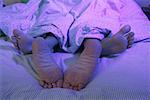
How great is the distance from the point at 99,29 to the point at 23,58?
315mm

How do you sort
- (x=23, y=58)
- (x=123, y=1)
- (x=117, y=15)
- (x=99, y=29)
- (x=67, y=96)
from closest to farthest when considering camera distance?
(x=67, y=96) → (x=23, y=58) → (x=99, y=29) → (x=117, y=15) → (x=123, y=1)

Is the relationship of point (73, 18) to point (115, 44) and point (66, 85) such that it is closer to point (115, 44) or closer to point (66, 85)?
point (115, 44)

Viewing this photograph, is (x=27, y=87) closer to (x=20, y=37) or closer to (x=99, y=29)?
(x=20, y=37)

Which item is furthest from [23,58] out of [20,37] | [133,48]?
[133,48]

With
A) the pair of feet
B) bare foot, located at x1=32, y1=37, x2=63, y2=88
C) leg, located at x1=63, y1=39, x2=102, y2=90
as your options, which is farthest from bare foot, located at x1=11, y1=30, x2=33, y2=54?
leg, located at x1=63, y1=39, x2=102, y2=90

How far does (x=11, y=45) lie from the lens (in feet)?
3.37

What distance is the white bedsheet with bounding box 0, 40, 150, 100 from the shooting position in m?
0.65

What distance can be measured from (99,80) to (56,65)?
0.47ft

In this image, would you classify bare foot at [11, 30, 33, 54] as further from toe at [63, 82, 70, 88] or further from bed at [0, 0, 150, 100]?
toe at [63, 82, 70, 88]

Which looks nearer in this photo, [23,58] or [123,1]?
[23,58]

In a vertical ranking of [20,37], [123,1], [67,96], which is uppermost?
[123,1]

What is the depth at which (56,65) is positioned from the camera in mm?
780

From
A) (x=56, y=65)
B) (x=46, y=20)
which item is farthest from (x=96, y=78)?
(x=46, y=20)

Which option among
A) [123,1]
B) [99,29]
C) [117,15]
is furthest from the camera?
[123,1]
